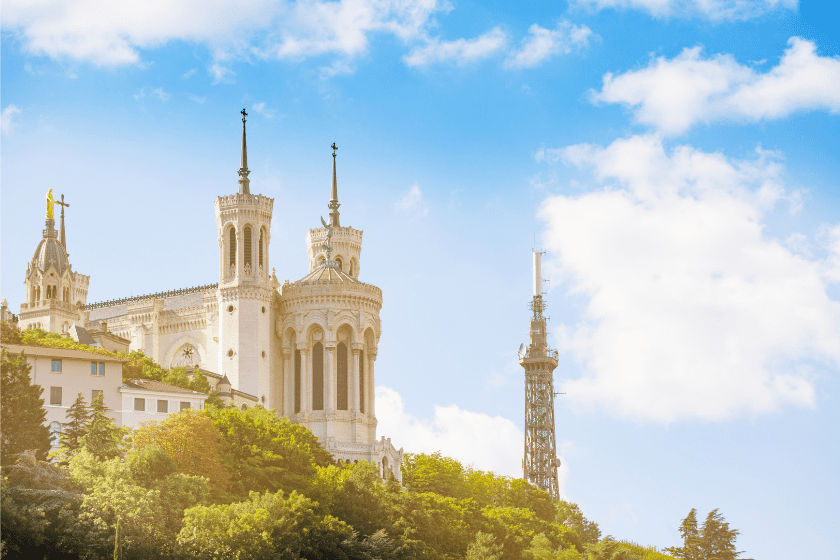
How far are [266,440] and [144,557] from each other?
18.7m

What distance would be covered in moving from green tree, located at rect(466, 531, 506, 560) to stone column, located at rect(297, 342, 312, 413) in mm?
32324

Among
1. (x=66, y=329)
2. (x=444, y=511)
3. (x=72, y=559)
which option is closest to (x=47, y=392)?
(x=72, y=559)

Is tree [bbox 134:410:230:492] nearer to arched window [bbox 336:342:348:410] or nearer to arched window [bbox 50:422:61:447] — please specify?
arched window [bbox 50:422:61:447]

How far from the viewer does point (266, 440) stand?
82.8m

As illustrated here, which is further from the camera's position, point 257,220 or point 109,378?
point 257,220

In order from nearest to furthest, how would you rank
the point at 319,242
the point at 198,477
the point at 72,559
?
the point at 72,559 → the point at 198,477 → the point at 319,242

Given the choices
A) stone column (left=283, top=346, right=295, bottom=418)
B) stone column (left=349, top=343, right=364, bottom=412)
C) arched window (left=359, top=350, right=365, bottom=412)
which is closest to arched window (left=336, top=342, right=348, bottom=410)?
stone column (left=349, top=343, right=364, bottom=412)

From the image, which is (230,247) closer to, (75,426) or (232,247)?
(232,247)

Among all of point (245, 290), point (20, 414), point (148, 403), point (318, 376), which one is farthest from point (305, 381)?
point (20, 414)

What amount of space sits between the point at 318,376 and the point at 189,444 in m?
41.1

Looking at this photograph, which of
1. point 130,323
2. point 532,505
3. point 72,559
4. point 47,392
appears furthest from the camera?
point 130,323

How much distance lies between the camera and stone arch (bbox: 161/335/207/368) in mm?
118438

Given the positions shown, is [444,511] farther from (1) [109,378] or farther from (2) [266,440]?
(1) [109,378]

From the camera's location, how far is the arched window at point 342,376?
115000 mm
